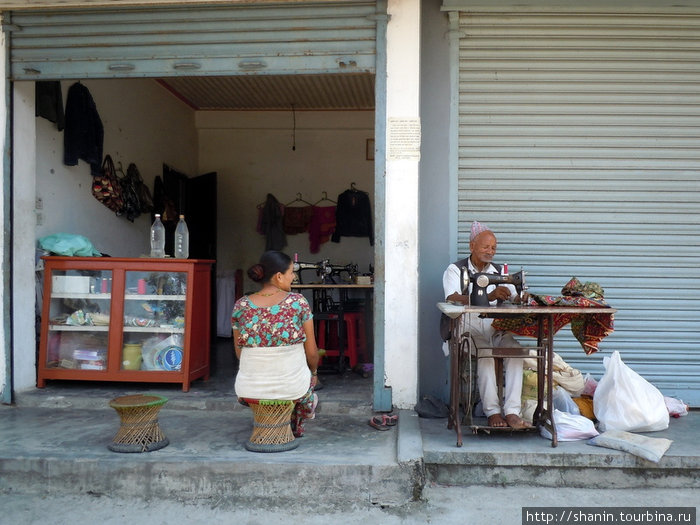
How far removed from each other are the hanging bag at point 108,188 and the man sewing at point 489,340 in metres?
4.37

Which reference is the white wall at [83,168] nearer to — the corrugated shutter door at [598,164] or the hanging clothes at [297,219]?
the hanging clothes at [297,219]

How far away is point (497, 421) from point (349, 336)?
104 inches

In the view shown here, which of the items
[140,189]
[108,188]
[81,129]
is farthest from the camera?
[140,189]

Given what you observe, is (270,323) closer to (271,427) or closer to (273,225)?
(271,427)

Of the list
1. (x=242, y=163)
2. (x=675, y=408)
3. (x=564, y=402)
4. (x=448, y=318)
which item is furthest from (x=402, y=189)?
(x=242, y=163)

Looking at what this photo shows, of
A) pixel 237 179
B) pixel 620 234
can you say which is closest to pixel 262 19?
pixel 620 234

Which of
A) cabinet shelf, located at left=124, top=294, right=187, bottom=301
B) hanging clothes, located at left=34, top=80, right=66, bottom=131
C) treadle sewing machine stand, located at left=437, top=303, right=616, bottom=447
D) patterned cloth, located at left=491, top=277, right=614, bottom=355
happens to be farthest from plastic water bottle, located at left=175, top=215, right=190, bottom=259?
patterned cloth, located at left=491, top=277, right=614, bottom=355

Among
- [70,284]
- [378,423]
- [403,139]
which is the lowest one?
[378,423]

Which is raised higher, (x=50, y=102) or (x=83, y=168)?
(x=50, y=102)

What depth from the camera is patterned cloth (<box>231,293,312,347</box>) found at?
390 cm

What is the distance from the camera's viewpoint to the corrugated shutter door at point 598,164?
16.7 ft

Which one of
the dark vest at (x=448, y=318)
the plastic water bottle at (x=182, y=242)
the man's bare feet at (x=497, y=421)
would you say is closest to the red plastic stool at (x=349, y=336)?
the plastic water bottle at (x=182, y=242)

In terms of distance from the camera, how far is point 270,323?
3.90 meters

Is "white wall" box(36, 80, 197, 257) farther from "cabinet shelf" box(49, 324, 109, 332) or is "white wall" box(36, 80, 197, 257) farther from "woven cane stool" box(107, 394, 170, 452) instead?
"woven cane stool" box(107, 394, 170, 452)
